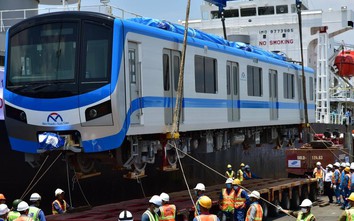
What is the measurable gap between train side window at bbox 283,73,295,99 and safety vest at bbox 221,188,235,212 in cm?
622

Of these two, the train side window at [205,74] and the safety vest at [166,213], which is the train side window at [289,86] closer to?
the train side window at [205,74]

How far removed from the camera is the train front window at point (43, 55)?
1098 cm

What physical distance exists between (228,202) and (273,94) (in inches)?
204

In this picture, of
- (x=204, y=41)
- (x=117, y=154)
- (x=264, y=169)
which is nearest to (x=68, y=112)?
(x=117, y=154)

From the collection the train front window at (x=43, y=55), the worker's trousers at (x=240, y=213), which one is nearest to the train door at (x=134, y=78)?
the train front window at (x=43, y=55)

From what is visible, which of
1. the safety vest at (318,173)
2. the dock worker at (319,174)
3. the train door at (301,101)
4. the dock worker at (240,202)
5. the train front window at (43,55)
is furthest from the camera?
the safety vest at (318,173)

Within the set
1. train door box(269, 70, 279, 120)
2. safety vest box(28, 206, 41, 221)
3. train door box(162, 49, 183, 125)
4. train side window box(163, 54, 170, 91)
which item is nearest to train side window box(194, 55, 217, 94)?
train door box(162, 49, 183, 125)

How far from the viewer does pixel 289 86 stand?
19.7m

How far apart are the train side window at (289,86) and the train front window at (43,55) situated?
32.1 feet

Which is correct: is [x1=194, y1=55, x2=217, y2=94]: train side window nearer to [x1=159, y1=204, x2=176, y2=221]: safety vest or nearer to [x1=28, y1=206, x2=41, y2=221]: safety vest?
[x1=159, y1=204, x2=176, y2=221]: safety vest

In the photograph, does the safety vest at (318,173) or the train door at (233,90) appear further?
the safety vest at (318,173)

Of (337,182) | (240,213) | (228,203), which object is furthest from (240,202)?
(337,182)

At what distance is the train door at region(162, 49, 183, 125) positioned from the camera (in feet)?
40.5

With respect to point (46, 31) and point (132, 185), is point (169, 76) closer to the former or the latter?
point (46, 31)
